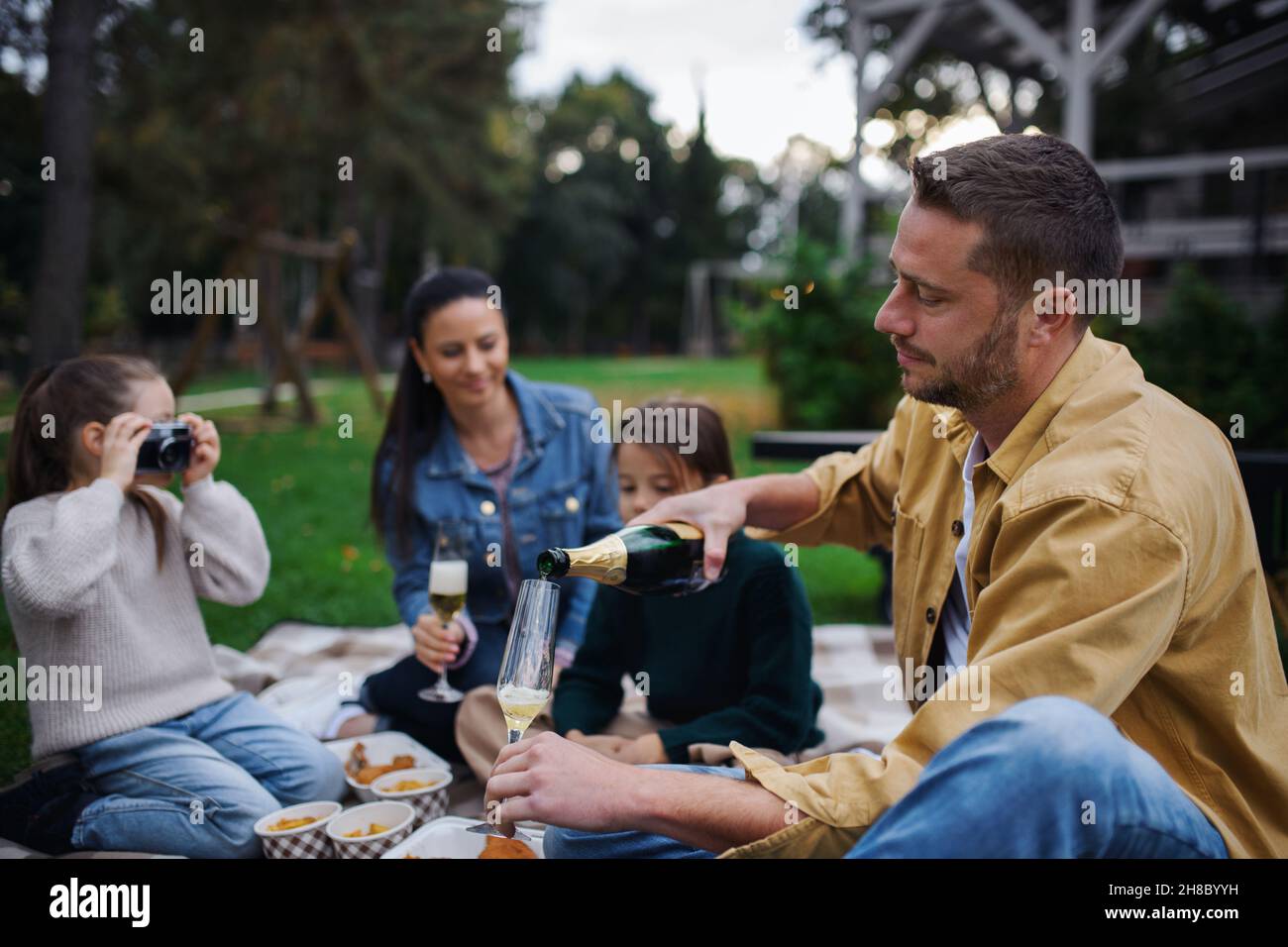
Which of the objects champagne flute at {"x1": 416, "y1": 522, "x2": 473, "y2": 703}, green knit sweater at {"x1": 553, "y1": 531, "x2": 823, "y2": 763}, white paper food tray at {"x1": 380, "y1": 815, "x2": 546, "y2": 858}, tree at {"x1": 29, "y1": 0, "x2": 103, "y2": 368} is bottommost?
white paper food tray at {"x1": 380, "y1": 815, "x2": 546, "y2": 858}

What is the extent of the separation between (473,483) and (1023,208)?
8.08 feet

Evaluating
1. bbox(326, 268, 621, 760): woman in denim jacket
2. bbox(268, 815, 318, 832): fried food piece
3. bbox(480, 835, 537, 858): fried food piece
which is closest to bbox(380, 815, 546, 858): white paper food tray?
bbox(480, 835, 537, 858): fried food piece

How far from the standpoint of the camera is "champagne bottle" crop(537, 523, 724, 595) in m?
2.24

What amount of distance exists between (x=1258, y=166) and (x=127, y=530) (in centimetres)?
1087

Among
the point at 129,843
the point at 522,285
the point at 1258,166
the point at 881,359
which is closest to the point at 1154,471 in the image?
the point at 129,843

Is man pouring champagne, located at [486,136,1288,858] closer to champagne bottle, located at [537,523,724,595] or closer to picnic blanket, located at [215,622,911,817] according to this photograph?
champagne bottle, located at [537,523,724,595]

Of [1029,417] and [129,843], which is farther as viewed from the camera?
[129,843]

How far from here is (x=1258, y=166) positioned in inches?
399

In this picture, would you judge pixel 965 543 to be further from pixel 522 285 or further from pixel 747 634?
pixel 522 285

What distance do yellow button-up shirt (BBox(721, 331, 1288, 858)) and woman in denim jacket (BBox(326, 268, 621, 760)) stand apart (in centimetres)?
205

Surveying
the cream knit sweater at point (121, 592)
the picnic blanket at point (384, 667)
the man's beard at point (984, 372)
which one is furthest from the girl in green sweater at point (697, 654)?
the cream knit sweater at point (121, 592)

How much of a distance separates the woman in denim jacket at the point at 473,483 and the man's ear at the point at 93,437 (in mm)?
998

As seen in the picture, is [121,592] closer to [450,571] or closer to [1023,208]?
[450,571]

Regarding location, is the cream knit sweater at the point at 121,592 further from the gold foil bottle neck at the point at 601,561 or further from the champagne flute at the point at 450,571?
the gold foil bottle neck at the point at 601,561
